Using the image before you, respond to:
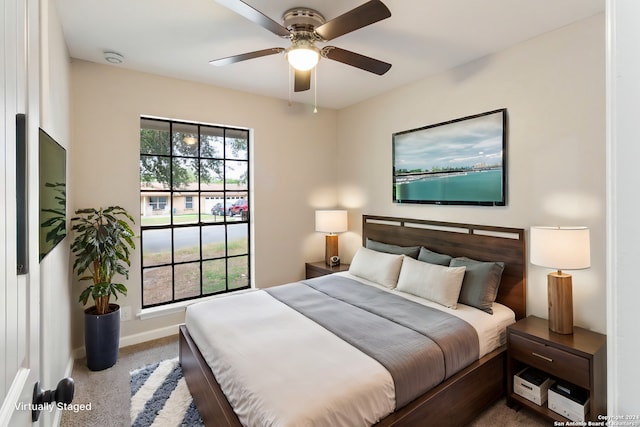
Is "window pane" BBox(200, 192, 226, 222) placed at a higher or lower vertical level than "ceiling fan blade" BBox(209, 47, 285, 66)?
lower

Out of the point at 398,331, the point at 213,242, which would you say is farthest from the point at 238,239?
the point at 398,331

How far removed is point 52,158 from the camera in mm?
1693

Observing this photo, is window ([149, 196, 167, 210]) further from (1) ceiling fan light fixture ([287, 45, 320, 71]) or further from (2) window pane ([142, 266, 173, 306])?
(1) ceiling fan light fixture ([287, 45, 320, 71])

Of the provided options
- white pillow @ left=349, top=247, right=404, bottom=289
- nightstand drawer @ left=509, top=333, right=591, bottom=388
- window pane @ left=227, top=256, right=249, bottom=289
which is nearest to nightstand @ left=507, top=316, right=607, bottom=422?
nightstand drawer @ left=509, top=333, right=591, bottom=388

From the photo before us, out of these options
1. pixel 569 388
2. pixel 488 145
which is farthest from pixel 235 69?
pixel 569 388

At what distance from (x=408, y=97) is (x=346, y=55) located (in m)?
1.62

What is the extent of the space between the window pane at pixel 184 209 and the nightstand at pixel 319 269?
1.61 meters

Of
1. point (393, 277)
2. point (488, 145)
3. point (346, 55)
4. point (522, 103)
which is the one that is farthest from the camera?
point (393, 277)

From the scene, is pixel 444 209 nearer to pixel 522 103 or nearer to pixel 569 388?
pixel 522 103

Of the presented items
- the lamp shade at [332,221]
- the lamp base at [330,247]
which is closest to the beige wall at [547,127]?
the lamp shade at [332,221]

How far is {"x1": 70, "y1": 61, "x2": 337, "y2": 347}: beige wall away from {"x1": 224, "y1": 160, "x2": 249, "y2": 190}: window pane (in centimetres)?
17

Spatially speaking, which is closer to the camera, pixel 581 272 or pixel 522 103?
pixel 581 272

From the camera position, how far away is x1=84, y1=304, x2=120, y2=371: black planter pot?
106 inches

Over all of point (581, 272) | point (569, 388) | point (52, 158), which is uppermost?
point (52, 158)
